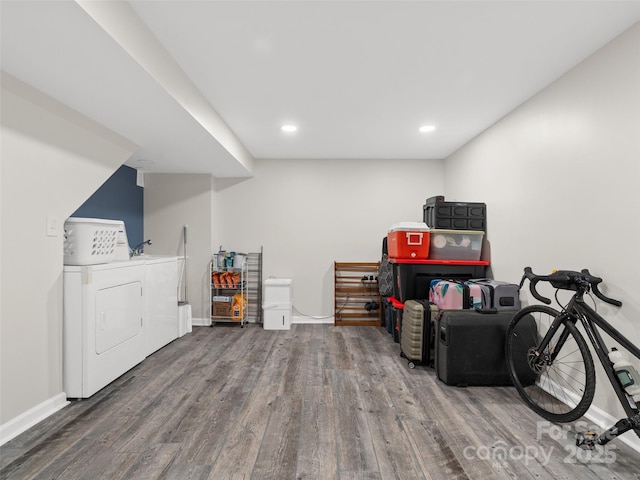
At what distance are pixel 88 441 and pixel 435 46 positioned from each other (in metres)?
3.10

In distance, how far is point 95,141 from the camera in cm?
259

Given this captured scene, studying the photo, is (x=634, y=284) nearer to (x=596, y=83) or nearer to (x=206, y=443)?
(x=596, y=83)

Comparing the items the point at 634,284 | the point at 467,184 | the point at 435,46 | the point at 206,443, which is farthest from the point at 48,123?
the point at 467,184

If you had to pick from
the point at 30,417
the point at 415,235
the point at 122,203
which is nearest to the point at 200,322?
the point at 122,203

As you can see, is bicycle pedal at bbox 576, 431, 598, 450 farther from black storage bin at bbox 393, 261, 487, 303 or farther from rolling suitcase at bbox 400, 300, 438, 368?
black storage bin at bbox 393, 261, 487, 303

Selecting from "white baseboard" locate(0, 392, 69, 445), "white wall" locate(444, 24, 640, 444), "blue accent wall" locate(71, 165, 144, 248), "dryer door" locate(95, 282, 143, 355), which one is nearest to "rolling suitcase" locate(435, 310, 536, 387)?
"white wall" locate(444, 24, 640, 444)

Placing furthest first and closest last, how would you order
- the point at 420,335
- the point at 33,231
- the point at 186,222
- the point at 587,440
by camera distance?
1. the point at 186,222
2. the point at 420,335
3. the point at 33,231
4. the point at 587,440

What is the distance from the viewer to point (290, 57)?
7.09 ft

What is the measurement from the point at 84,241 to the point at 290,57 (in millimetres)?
2000

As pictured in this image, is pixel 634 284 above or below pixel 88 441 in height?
above

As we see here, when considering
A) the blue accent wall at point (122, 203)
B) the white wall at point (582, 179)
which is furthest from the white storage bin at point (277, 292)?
the white wall at point (582, 179)

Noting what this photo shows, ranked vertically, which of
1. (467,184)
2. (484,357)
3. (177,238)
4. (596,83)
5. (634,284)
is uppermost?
(596,83)

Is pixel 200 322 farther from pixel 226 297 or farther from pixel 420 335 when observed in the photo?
pixel 420 335

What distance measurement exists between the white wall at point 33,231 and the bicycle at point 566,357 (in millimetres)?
3206
